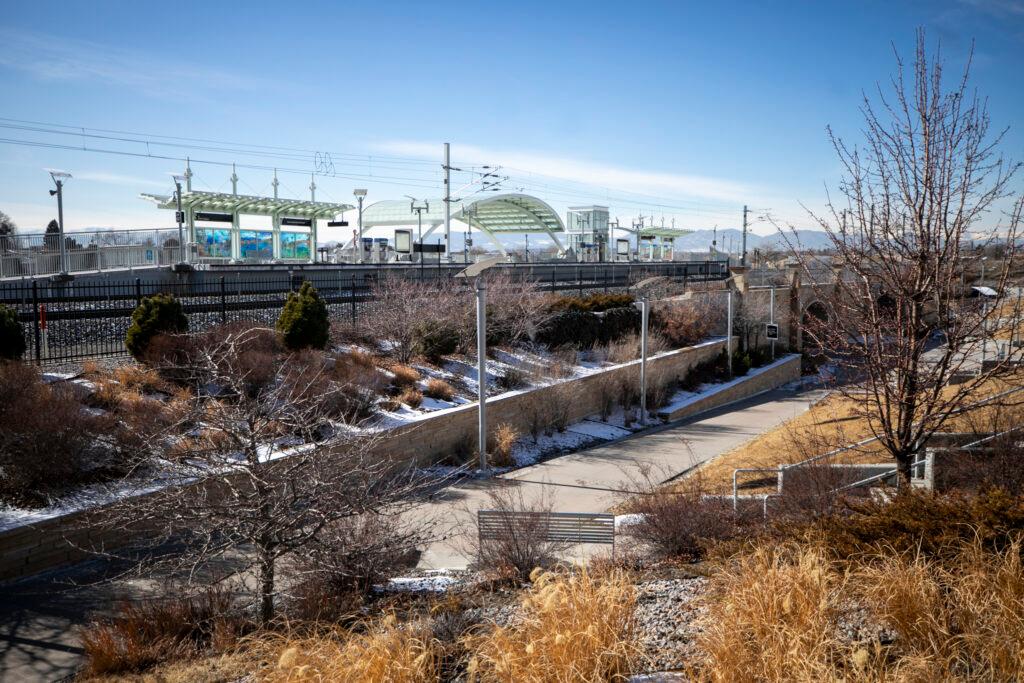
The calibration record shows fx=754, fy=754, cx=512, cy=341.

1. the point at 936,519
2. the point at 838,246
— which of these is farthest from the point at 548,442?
the point at 936,519

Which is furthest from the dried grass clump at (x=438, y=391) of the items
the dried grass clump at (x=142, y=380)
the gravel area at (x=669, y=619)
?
the gravel area at (x=669, y=619)

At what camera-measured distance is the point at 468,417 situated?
17.6m

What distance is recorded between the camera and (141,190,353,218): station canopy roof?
133 feet

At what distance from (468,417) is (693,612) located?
11.7 m

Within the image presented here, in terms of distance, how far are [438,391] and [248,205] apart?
97.1 ft

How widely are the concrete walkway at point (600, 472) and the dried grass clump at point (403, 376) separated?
3.59 meters

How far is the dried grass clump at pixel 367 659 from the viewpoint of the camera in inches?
198

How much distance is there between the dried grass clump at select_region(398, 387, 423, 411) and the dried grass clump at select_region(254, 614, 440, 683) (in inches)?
442

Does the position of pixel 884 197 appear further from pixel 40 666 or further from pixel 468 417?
pixel 468 417

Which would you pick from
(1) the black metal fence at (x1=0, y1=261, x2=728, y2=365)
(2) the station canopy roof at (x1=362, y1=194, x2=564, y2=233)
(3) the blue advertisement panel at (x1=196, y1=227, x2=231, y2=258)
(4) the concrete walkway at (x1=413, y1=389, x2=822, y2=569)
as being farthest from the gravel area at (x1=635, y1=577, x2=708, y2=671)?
(2) the station canopy roof at (x1=362, y1=194, x2=564, y2=233)

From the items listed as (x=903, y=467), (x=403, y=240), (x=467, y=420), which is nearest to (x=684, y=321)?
(x=467, y=420)

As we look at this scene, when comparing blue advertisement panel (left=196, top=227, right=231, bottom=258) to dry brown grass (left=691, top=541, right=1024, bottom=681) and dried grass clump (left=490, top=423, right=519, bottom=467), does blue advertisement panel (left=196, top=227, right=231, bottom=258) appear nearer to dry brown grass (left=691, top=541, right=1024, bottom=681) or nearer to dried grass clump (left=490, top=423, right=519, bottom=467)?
dried grass clump (left=490, top=423, right=519, bottom=467)

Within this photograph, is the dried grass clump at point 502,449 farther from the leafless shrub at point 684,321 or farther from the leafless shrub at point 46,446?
the leafless shrub at point 684,321

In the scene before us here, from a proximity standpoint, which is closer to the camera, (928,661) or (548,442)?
(928,661)
